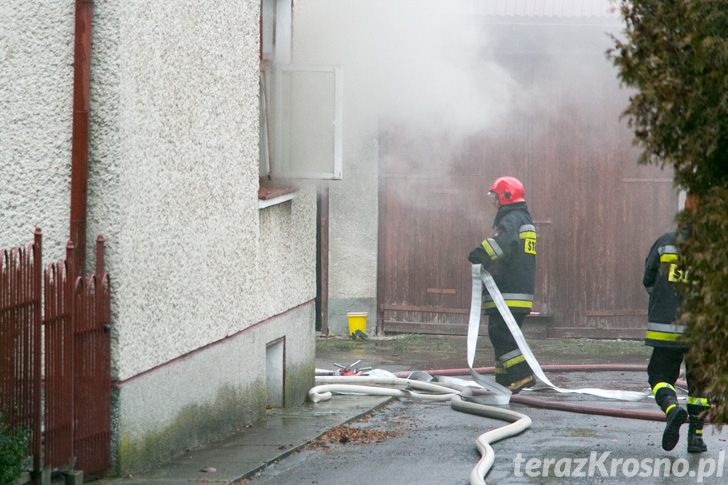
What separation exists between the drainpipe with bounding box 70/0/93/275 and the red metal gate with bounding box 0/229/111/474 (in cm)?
18

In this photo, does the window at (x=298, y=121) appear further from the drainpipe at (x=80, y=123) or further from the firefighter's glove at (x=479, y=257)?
the drainpipe at (x=80, y=123)

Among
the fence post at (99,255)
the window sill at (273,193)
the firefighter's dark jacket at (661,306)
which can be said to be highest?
the window sill at (273,193)

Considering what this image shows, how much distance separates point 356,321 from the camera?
594 inches

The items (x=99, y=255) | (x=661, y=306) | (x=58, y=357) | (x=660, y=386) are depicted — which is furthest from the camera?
(x=661, y=306)

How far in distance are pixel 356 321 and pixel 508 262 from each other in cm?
419

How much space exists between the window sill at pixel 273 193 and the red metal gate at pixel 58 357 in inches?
107

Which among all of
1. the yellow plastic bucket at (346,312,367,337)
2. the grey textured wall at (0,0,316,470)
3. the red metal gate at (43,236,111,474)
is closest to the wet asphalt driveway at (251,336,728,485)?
the grey textured wall at (0,0,316,470)

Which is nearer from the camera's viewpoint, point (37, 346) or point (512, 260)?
point (37, 346)

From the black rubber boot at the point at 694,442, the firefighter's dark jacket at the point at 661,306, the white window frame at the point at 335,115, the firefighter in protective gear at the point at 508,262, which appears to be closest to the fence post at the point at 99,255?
the white window frame at the point at 335,115

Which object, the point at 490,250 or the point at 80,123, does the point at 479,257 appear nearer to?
the point at 490,250

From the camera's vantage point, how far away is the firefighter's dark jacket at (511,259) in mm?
11109

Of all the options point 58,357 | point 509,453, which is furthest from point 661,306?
point 58,357

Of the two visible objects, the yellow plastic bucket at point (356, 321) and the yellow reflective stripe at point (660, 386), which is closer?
the yellow reflective stripe at point (660, 386)

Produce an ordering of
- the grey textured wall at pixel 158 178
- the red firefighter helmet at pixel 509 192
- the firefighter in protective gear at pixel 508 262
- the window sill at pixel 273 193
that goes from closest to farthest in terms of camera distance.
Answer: the grey textured wall at pixel 158 178 < the window sill at pixel 273 193 < the firefighter in protective gear at pixel 508 262 < the red firefighter helmet at pixel 509 192
